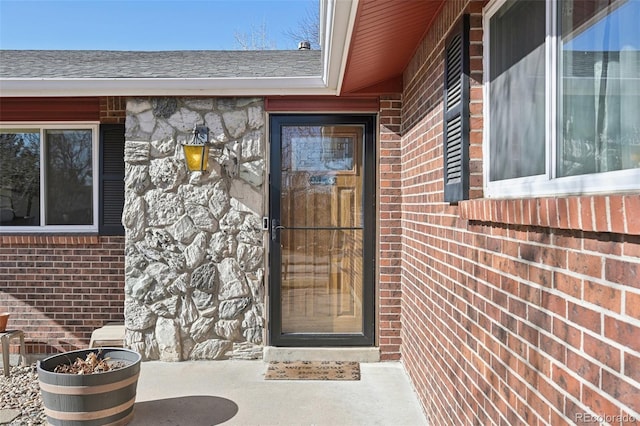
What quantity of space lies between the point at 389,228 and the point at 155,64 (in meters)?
2.82

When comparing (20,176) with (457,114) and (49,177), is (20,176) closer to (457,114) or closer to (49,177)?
(49,177)

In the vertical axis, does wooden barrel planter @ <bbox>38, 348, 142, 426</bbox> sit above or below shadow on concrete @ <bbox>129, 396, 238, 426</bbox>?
above

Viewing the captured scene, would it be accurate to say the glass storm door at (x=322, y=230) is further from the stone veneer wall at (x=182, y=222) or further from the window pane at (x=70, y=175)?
the window pane at (x=70, y=175)

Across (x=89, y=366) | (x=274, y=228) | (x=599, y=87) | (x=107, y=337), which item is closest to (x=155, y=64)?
(x=274, y=228)

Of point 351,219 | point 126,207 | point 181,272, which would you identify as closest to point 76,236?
point 126,207

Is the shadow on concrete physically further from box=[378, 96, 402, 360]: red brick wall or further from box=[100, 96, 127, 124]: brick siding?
box=[100, 96, 127, 124]: brick siding

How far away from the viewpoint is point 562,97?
1.65 meters

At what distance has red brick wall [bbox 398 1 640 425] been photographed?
1.18 m

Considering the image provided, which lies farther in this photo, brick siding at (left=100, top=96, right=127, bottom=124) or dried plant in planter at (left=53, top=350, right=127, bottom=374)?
brick siding at (left=100, top=96, right=127, bottom=124)

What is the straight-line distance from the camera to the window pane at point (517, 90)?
1816 mm

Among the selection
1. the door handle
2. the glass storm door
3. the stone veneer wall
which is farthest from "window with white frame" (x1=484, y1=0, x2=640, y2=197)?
the stone veneer wall

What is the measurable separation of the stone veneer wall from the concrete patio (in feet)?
1.04

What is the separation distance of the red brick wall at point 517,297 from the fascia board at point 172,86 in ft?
3.82

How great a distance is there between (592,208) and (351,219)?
137 inches
